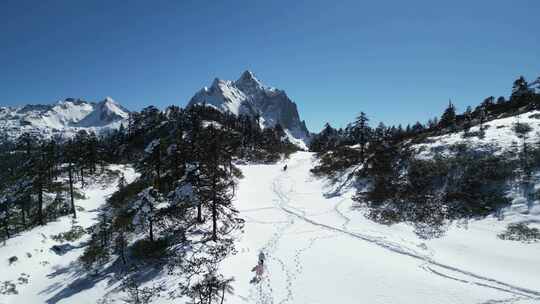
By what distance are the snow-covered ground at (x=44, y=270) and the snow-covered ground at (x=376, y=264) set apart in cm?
1176

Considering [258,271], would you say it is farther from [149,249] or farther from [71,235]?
[71,235]

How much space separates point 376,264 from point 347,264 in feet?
7.03

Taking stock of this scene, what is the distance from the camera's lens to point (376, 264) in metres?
20.8

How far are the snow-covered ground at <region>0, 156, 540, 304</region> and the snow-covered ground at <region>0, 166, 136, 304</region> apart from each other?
10 centimetres

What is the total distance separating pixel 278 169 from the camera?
68.2m

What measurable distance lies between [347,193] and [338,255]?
1793cm

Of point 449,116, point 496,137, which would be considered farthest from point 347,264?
point 449,116

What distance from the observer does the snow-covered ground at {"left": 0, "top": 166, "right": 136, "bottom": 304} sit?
21359mm

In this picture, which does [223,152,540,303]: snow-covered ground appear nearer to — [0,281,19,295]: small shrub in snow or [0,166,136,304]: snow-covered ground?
[0,166,136,304]: snow-covered ground

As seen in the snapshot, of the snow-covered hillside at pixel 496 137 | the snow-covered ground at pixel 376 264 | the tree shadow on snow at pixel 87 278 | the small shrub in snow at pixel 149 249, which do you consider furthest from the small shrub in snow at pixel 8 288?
the snow-covered hillside at pixel 496 137

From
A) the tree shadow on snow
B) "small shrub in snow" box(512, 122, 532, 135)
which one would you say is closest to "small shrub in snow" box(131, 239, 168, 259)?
the tree shadow on snow

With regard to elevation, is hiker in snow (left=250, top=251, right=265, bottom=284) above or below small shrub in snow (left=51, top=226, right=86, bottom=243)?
above

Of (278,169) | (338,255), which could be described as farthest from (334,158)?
(338,255)

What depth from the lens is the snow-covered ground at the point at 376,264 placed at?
664 inches
